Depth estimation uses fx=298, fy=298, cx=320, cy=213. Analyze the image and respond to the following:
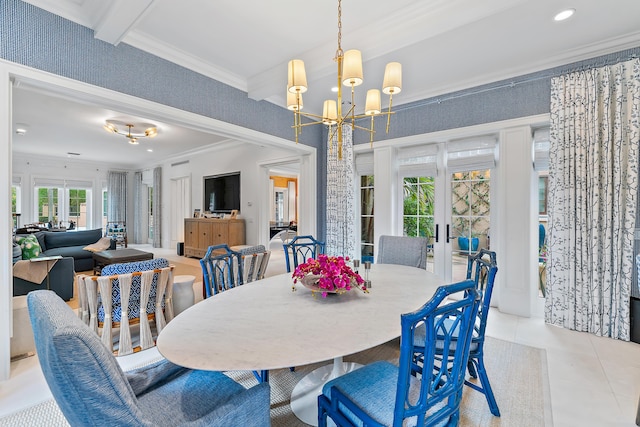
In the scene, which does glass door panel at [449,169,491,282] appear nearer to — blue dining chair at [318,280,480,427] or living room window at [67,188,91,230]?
blue dining chair at [318,280,480,427]

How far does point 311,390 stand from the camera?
1894mm

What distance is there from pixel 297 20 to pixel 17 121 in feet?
17.6

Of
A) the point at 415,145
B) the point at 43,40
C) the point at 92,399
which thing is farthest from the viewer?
the point at 415,145

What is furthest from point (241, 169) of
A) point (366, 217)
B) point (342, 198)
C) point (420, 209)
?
point (420, 209)

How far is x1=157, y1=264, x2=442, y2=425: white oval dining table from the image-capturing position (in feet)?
3.44

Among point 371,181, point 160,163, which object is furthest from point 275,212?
point 371,181

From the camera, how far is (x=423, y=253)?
9.52ft

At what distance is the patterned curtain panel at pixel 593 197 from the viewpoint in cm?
265

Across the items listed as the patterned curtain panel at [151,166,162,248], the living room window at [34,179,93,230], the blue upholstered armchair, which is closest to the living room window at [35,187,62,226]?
the living room window at [34,179,93,230]

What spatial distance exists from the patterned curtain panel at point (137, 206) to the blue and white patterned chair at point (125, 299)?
7896 mm

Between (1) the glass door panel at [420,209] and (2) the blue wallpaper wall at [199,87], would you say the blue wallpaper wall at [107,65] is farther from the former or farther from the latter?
(1) the glass door panel at [420,209]

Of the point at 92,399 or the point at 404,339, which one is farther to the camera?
the point at 404,339

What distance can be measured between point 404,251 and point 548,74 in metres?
2.32

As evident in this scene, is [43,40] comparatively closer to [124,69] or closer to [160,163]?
[124,69]
